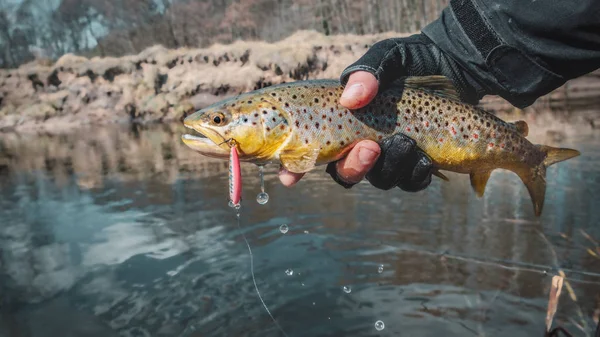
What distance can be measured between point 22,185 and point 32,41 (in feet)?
131

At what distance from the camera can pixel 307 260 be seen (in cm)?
528

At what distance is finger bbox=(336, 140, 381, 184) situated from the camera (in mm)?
2387

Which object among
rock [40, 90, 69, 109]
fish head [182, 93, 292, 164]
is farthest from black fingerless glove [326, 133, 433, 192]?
rock [40, 90, 69, 109]

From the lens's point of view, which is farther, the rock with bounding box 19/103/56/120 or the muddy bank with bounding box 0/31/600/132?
the rock with bounding box 19/103/56/120

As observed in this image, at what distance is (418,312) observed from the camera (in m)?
4.17

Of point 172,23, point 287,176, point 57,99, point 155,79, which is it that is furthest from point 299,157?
point 172,23

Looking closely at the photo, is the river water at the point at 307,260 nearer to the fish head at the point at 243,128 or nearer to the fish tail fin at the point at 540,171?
the fish tail fin at the point at 540,171

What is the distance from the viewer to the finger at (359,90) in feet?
7.48

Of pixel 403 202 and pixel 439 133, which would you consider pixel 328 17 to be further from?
pixel 439 133

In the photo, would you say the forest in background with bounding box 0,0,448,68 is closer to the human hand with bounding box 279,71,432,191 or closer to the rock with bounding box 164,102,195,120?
the rock with bounding box 164,102,195,120

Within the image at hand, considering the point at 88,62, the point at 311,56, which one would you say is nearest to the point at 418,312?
the point at 311,56

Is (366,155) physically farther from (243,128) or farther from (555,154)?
(555,154)

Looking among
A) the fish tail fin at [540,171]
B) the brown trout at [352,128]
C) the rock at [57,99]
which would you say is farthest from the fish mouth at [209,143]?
Answer: the rock at [57,99]

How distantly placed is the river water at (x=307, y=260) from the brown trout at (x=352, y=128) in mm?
1931
